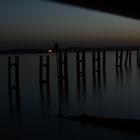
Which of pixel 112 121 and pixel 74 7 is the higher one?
pixel 74 7

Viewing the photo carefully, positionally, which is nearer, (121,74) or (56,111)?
(56,111)

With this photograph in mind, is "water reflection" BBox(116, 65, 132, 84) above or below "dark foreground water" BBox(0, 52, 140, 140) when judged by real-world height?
above

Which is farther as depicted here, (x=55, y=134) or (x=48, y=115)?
(x=48, y=115)

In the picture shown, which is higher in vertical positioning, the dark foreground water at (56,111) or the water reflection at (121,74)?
the water reflection at (121,74)

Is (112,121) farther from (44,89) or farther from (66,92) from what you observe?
(44,89)

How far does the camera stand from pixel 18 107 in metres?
9.55

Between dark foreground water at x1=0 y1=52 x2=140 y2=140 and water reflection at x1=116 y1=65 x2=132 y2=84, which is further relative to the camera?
water reflection at x1=116 y1=65 x2=132 y2=84

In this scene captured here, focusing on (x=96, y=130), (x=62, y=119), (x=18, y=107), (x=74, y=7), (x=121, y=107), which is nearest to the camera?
(x=74, y=7)

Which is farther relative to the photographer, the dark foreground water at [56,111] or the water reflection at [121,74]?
the water reflection at [121,74]

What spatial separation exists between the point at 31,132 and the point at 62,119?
46.7 inches

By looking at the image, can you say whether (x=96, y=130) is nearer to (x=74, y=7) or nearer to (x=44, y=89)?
(x=74, y=7)

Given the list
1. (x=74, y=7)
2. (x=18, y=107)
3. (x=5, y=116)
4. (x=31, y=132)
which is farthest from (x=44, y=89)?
(x=74, y=7)

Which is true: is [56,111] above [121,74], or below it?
below

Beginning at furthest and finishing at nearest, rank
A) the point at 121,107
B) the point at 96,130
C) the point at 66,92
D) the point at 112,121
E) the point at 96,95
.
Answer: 1. the point at 66,92
2. the point at 96,95
3. the point at 121,107
4. the point at 112,121
5. the point at 96,130
